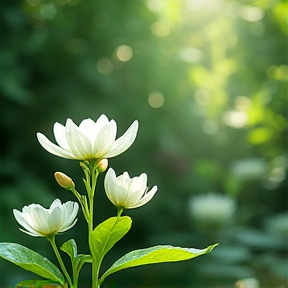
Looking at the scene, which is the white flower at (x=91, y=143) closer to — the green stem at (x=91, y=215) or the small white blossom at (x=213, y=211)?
the green stem at (x=91, y=215)

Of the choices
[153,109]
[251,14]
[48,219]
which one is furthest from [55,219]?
[251,14]

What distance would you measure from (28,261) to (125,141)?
0.26 ft

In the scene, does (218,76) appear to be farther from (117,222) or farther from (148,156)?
(117,222)

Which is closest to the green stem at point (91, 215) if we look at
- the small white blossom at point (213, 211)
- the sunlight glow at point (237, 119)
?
the small white blossom at point (213, 211)

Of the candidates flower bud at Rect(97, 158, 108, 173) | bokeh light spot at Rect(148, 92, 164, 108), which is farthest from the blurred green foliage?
flower bud at Rect(97, 158, 108, 173)

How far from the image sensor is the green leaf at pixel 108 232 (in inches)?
11.5

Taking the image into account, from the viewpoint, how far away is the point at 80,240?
1.52 metres

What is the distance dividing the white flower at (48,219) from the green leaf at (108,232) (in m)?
0.01

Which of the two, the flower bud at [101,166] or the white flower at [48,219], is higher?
the flower bud at [101,166]

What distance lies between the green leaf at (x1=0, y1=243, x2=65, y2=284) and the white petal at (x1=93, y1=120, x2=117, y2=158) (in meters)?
0.06

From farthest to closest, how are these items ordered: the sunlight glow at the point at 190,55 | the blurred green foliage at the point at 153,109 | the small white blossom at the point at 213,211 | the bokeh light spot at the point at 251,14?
the bokeh light spot at the point at 251,14
the sunlight glow at the point at 190,55
the blurred green foliage at the point at 153,109
the small white blossom at the point at 213,211

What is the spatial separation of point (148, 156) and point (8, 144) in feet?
1.38

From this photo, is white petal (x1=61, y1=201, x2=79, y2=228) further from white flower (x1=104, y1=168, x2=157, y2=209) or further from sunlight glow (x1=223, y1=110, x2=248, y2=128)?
sunlight glow (x1=223, y1=110, x2=248, y2=128)

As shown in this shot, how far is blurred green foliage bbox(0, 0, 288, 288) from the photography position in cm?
153
